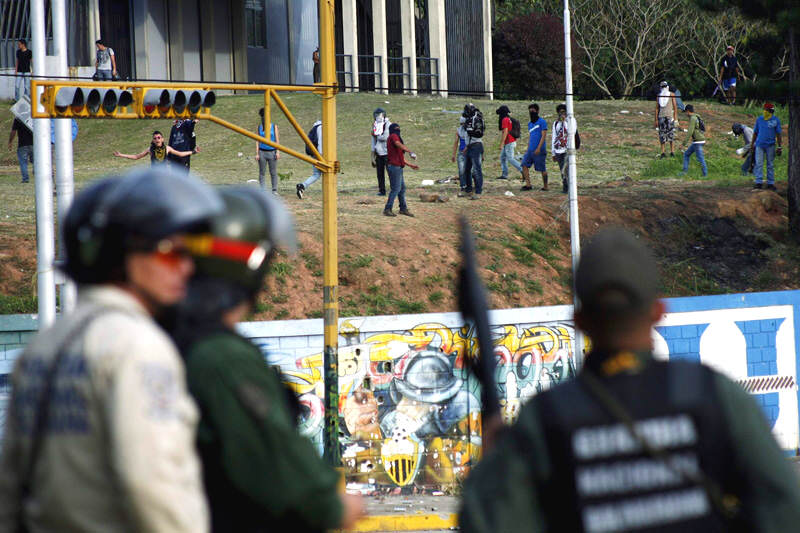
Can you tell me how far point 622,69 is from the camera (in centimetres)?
4341

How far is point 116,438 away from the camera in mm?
2217

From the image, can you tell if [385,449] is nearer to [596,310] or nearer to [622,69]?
[596,310]

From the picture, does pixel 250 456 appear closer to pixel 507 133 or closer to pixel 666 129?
pixel 507 133

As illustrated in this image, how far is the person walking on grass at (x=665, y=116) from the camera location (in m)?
26.8

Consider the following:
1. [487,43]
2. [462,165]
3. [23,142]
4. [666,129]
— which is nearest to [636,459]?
[462,165]

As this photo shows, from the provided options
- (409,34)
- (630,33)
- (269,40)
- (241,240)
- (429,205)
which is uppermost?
(630,33)

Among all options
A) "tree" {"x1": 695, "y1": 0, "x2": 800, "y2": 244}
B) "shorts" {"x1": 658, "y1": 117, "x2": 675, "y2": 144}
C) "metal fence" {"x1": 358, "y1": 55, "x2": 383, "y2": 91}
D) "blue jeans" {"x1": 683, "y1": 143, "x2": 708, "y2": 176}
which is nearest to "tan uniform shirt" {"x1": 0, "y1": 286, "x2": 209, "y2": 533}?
"tree" {"x1": 695, "y1": 0, "x2": 800, "y2": 244}

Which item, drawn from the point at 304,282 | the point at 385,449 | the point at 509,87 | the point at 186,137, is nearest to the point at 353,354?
the point at 385,449

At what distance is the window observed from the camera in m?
34.7

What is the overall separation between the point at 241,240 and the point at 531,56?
39558mm

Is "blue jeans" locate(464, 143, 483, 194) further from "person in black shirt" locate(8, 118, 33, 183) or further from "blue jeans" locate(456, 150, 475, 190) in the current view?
"person in black shirt" locate(8, 118, 33, 183)

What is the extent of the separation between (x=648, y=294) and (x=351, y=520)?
0.92 meters

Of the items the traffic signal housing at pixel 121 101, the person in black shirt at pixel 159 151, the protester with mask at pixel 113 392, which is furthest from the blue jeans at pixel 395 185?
the protester with mask at pixel 113 392

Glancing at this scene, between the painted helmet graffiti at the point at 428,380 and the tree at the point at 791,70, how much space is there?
1114cm
